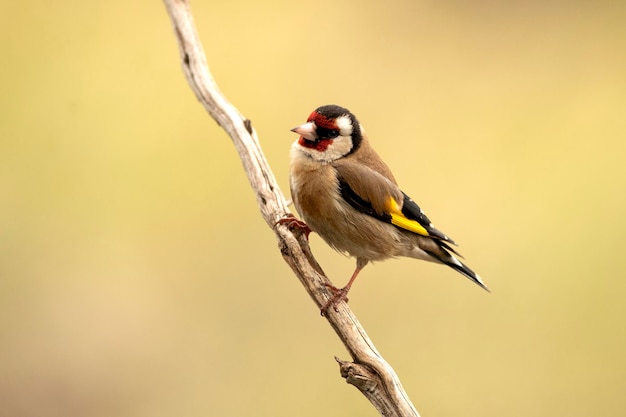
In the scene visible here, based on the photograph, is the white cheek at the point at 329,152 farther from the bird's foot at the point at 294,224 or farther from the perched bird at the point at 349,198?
the bird's foot at the point at 294,224

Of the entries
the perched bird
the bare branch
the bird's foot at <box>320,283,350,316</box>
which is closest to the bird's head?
the perched bird

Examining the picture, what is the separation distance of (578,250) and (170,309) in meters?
3.04

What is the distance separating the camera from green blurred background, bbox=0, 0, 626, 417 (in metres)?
4.98

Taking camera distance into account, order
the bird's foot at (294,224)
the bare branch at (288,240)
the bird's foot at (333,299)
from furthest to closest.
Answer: the bird's foot at (294,224)
the bird's foot at (333,299)
the bare branch at (288,240)

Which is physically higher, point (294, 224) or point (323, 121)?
point (323, 121)

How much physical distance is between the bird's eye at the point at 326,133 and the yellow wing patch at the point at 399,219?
1.18 feet

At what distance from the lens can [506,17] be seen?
27.4 ft

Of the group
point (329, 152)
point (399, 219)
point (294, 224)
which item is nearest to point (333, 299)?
point (294, 224)

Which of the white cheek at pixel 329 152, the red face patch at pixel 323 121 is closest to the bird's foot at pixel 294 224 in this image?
the white cheek at pixel 329 152

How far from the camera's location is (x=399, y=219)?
11.0 ft

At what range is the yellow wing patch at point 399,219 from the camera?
336 centimetres

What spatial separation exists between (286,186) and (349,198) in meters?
2.44

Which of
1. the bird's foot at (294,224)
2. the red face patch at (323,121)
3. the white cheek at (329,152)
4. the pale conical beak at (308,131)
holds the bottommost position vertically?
the bird's foot at (294,224)

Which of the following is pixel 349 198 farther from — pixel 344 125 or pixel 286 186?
pixel 286 186
